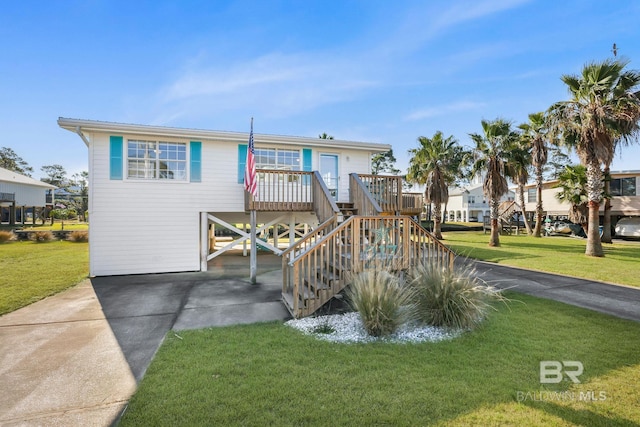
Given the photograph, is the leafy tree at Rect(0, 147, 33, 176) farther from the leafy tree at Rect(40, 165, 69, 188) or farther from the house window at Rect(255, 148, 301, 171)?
the house window at Rect(255, 148, 301, 171)

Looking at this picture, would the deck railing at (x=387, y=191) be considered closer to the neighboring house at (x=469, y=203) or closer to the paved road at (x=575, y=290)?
the paved road at (x=575, y=290)

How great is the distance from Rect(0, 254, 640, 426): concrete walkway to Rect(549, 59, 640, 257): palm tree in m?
7.25

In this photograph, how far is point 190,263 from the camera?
1028 centimetres

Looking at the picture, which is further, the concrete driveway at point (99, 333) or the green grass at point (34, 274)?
the green grass at point (34, 274)

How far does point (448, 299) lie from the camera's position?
15.5 ft

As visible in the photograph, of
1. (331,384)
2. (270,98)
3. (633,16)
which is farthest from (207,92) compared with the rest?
(633,16)

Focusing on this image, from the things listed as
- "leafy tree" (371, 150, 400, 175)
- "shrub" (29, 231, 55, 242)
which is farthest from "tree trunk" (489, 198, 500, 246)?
"shrub" (29, 231, 55, 242)

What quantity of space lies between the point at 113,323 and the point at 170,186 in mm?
5664

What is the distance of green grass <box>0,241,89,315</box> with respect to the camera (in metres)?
6.86

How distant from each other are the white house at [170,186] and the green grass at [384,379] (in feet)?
16.8

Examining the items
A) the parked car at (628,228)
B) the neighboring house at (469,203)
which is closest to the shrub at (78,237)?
the parked car at (628,228)

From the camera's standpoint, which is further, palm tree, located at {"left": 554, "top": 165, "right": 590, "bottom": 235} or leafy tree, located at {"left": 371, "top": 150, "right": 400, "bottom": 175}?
leafy tree, located at {"left": 371, "top": 150, "right": 400, "bottom": 175}

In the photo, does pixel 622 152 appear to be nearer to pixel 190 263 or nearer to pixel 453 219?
pixel 190 263

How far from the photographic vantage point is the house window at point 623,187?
21.4 metres
